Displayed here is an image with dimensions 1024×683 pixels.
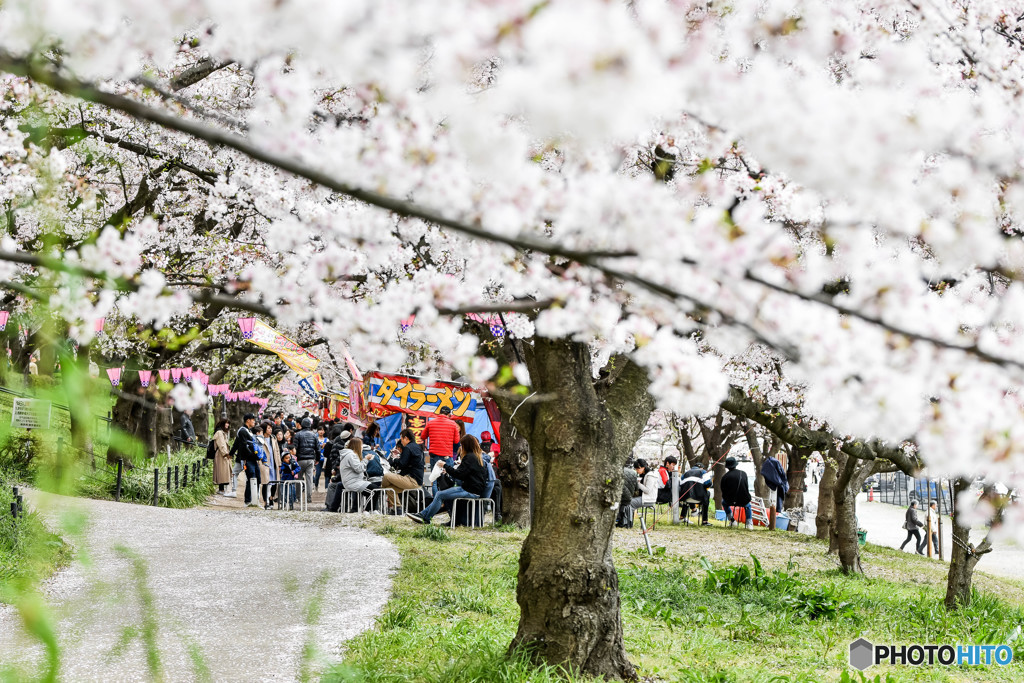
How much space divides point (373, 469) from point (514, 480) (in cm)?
291

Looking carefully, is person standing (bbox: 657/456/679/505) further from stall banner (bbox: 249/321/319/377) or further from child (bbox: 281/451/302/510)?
stall banner (bbox: 249/321/319/377)

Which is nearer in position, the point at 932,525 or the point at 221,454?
the point at 221,454

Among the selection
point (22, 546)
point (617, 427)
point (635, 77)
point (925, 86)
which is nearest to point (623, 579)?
point (617, 427)

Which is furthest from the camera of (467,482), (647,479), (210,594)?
(647,479)

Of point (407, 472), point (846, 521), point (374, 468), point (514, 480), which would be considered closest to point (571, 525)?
point (846, 521)

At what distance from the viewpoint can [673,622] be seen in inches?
312

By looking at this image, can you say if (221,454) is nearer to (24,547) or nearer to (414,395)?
(414,395)

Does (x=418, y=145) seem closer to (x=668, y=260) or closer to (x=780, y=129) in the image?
(x=668, y=260)

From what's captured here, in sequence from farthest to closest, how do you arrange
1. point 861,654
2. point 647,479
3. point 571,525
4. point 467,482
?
point 647,479 < point 467,482 < point 861,654 < point 571,525

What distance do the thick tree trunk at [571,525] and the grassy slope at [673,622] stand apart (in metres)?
0.33

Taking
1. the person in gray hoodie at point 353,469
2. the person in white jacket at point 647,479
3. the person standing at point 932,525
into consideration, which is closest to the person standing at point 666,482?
the person in white jacket at point 647,479

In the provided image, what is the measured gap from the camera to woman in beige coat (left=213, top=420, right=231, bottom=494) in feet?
51.7

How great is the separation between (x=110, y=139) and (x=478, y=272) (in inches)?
290

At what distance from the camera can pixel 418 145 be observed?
190cm
